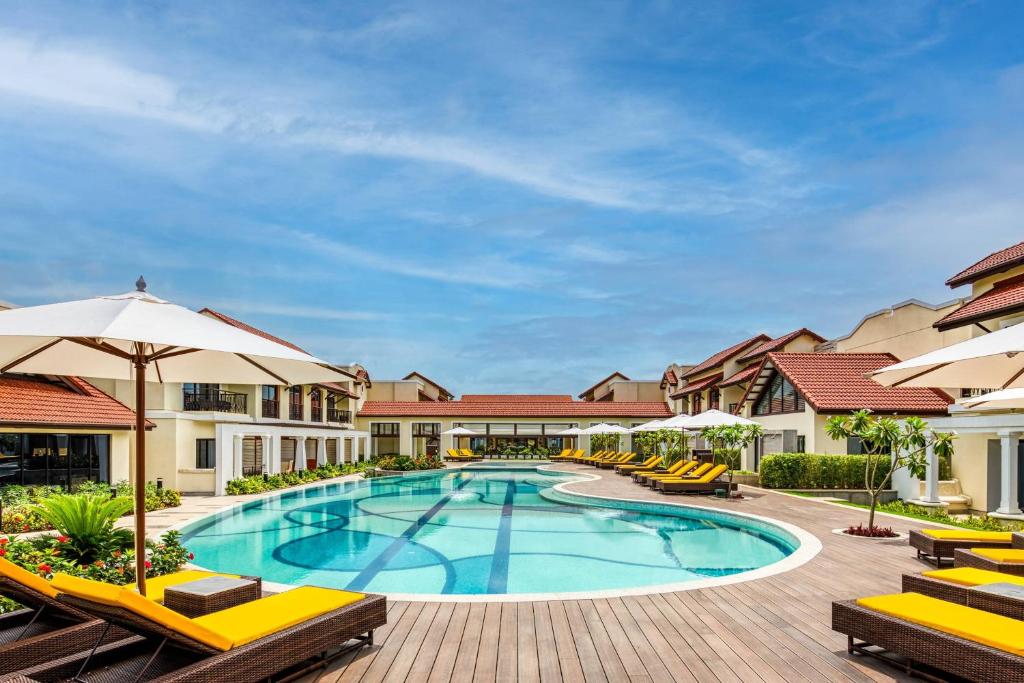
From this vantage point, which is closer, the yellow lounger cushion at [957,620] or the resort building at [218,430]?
the yellow lounger cushion at [957,620]

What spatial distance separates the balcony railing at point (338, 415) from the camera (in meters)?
40.3

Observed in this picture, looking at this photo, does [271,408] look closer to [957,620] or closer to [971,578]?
[971,578]

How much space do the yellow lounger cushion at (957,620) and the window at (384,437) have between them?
42.0 meters

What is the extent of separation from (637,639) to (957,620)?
2346 millimetres

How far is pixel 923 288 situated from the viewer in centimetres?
4709

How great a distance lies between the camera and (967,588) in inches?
224

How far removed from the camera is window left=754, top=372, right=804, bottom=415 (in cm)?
2576

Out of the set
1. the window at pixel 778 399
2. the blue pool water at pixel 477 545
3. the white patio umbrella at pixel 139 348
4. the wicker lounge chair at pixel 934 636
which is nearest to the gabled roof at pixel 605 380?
the window at pixel 778 399

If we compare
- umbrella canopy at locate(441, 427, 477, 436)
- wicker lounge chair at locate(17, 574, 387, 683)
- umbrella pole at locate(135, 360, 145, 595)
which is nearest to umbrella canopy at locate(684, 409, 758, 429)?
wicker lounge chair at locate(17, 574, 387, 683)

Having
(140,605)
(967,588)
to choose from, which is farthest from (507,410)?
(140,605)

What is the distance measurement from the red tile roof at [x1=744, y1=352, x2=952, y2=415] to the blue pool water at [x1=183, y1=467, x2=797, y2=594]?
925 cm

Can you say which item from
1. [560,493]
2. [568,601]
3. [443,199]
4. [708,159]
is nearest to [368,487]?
[560,493]

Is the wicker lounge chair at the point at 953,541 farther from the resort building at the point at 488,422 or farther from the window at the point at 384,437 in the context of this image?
the window at the point at 384,437

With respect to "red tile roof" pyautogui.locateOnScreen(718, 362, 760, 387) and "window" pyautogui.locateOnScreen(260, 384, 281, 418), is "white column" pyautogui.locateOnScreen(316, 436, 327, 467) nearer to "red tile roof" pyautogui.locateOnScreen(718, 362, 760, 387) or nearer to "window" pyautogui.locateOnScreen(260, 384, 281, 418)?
"window" pyautogui.locateOnScreen(260, 384, 281, 418)
